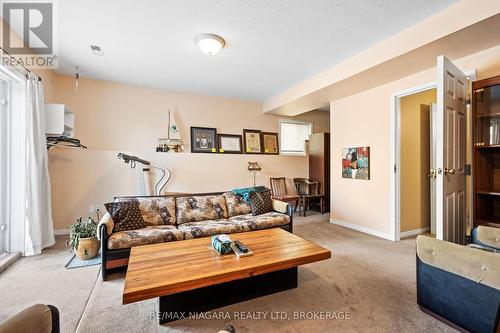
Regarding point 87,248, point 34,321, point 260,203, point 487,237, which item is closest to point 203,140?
point 260,203

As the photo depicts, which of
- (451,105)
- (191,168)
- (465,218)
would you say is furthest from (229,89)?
(465,218)

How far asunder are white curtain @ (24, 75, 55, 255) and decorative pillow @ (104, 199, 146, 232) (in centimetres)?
100

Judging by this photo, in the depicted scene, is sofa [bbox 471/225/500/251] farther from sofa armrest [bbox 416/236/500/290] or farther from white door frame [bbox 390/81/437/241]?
white door frame [bbox 390/81/437/241]

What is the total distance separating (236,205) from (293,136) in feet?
10.3

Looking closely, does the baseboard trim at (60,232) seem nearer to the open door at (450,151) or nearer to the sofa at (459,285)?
the sofa at (459,285)

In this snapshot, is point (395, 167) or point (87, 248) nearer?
point (87, 248)

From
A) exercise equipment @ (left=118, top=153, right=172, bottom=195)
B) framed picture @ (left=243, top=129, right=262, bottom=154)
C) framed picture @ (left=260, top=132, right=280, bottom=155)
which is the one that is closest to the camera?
exercise equipment @ (left=118, top=153, right=172, bottom=195)

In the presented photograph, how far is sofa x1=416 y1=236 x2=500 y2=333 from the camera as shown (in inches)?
51.9

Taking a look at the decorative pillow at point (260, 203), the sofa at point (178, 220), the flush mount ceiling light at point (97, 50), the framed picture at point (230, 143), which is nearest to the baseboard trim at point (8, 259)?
the sofa at point (178, 220)

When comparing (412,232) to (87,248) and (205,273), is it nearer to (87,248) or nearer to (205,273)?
(205,273)

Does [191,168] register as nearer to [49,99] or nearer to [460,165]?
[49,99]

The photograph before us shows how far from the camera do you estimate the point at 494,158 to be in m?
2.39

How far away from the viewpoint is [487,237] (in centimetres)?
180

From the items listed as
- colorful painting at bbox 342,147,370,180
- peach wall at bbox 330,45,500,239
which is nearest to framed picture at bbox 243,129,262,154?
peach wall at bbox 330,45,500,239
